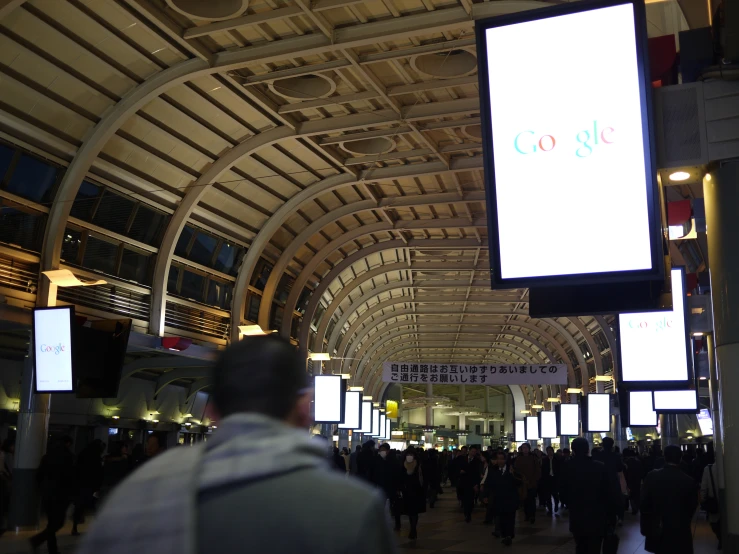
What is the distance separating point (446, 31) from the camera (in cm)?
1552

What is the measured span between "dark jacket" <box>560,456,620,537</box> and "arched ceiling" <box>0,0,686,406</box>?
8643 mm

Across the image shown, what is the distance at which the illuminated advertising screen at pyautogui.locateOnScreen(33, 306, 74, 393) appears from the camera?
14.0 metres

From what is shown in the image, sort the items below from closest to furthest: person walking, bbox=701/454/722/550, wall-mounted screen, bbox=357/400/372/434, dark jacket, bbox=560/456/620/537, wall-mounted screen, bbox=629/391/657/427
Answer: dark jacket, bbox=560/456/620/537
person walking, bbox=701/454/722/550
wall-mounted screen, bbox=629/391/657/427
wall-mounted screen, bbox=357/400/372/434

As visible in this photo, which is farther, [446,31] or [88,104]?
[88,104]

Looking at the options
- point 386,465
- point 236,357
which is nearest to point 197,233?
point 386,465

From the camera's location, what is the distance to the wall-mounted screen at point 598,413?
939 inches

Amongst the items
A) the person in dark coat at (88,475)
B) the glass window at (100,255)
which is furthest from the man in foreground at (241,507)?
the glass window at (100,255)

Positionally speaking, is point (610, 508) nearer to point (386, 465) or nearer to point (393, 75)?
point (386, 465)

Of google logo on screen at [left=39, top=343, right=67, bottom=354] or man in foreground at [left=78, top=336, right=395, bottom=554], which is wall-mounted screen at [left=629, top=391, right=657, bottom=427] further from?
man in foreground at [left=78, top=336, right=395, bottom=554]

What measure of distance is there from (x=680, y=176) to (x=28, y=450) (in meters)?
13.8

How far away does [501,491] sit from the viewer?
46.4 feet

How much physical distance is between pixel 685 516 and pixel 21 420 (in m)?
13.0

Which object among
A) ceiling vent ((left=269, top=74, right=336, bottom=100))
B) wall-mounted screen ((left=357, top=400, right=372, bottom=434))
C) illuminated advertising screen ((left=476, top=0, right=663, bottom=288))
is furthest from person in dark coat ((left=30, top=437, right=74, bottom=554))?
wall-mounted screen ((left=357, top=400, right=372, bottom=434))

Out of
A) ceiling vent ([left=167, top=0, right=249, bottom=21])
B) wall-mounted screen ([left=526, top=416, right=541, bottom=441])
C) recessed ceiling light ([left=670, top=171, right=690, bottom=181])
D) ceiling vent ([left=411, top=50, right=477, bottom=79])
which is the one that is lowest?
wall-mounted screen ([left=526, top=416, right=541, bottom=441])
